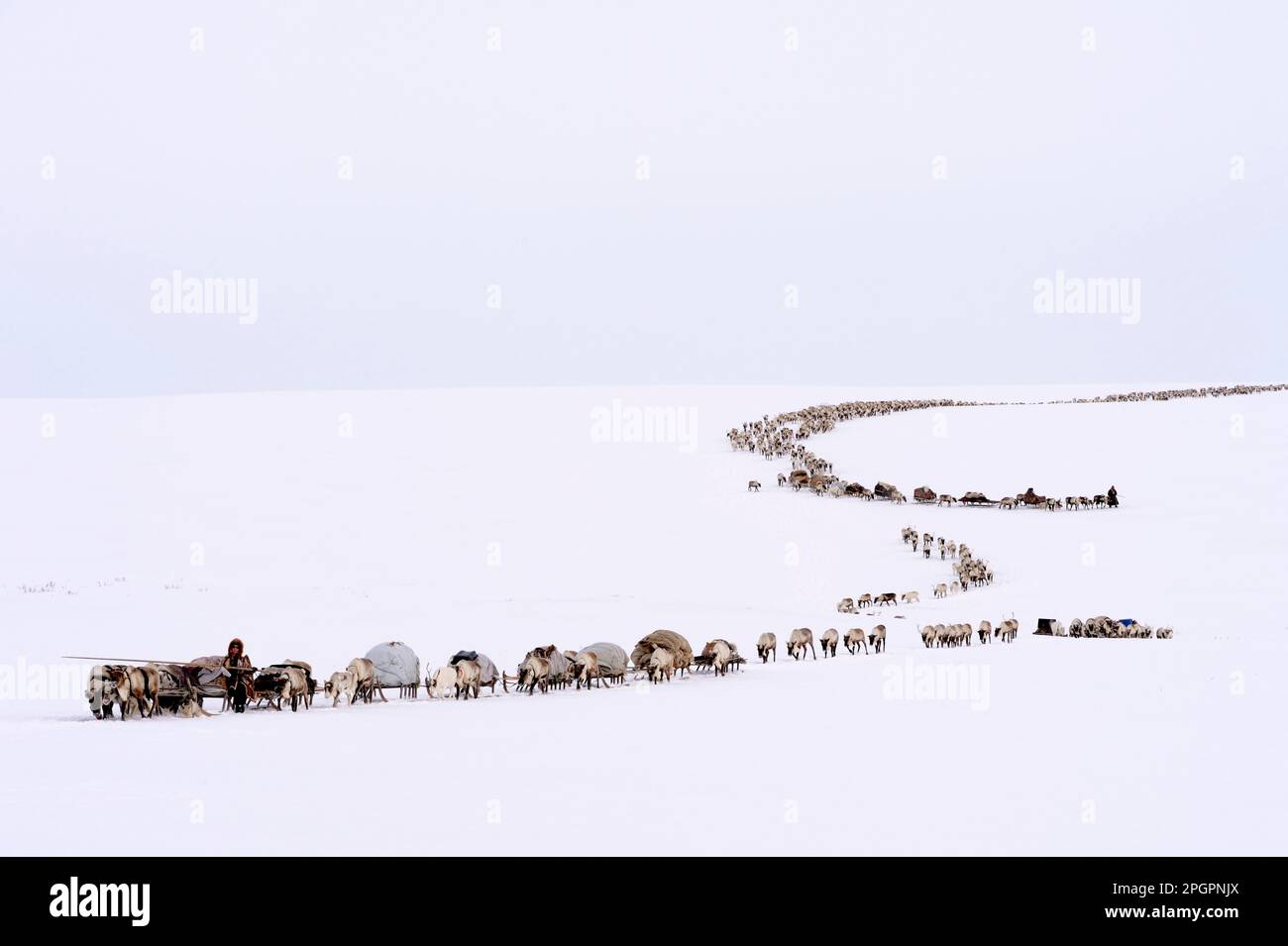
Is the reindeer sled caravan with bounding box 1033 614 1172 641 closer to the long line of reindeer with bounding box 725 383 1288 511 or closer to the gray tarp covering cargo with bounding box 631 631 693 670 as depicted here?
the gray tarp covering cargo with bounding box 631 631 693 670

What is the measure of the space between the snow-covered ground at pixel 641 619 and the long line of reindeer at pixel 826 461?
4.32 ft

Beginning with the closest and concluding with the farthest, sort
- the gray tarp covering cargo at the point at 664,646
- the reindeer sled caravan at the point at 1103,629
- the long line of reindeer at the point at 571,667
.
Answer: the long line of reindeer at the point at 571,667 < the gray tarp covering cargo at the point at 664,646 < the reindeer sled caravan at the point at 1103,629

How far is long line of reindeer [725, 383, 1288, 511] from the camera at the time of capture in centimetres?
4903

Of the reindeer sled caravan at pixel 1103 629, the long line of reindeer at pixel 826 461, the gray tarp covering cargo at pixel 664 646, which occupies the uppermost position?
the long line of reindeer at pixel 826 461

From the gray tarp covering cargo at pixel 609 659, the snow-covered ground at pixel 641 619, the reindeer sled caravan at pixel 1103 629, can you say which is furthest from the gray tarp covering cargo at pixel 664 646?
the reindeer sled caravan at pixel 1103 629

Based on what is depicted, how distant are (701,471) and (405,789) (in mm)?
45588

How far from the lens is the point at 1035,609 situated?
→ 33.2 m

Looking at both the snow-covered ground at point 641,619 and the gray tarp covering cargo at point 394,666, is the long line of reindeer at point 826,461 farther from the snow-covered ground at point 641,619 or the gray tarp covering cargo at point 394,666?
the gray tarp covering cargo at point 394,666

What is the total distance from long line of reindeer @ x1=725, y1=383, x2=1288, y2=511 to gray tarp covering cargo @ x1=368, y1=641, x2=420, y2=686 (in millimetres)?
32363

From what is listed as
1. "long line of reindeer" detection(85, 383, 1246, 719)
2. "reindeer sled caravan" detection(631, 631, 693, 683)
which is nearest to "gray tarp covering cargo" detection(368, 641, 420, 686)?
"long line of reindeer" detection(85, 383, 1246, 719)

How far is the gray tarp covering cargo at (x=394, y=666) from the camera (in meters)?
21.0

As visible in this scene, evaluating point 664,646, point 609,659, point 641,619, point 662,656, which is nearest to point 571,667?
point 609,659

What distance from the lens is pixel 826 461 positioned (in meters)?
58.2
